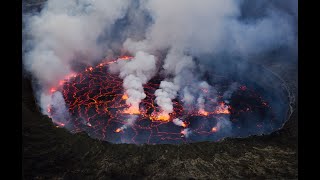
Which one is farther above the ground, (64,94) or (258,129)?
(64,94)

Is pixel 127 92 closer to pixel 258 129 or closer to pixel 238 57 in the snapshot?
pixel 258 129

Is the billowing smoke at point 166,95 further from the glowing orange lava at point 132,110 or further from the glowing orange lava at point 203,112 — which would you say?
the glowing orange lava at point 203,112

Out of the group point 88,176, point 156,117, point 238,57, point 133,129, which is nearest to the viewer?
point 88,176

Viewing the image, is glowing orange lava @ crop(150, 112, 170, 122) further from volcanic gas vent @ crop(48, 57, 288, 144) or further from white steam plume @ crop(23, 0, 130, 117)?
white steam plume @ crop(23, 0, 130, 117)

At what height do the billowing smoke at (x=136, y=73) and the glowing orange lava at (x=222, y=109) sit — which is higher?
the billowing smoke at (x=136, y=73)

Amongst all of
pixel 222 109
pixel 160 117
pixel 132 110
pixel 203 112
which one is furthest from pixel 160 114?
pixel 222 109

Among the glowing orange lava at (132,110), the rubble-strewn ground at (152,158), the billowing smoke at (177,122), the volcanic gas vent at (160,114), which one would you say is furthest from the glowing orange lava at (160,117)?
the rubble-strewn ground at (152,158)

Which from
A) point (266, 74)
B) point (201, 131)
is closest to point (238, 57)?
point (266, 74)

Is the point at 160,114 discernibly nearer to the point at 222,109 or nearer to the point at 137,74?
the point at 222,109
